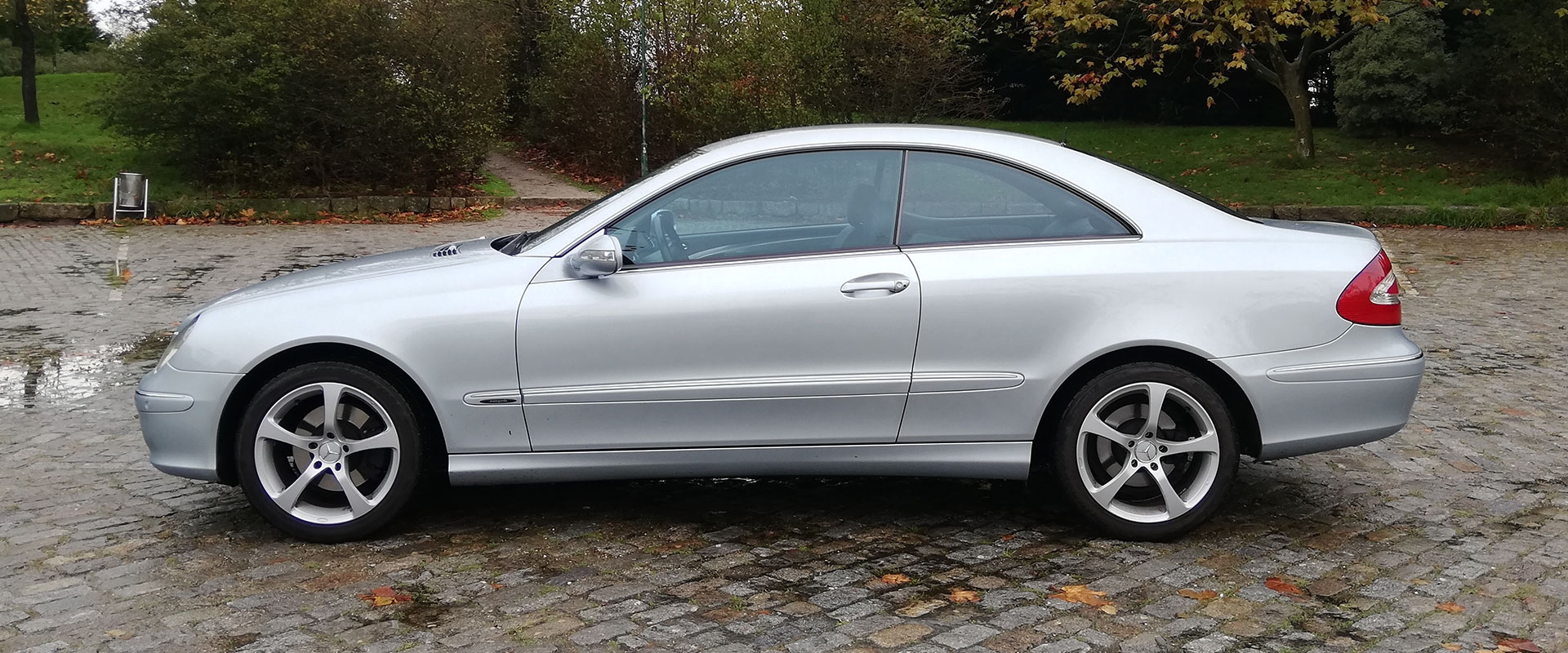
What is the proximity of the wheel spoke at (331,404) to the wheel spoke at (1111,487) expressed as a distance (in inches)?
104

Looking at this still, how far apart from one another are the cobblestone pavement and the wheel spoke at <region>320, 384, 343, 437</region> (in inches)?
17.3

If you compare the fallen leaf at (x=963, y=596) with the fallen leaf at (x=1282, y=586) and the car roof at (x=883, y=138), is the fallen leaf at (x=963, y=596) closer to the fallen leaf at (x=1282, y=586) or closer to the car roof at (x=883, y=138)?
the fallen leaf at (x=1282, y=586)

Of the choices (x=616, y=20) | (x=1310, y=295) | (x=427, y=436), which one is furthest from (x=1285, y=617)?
(x=616, y=20)

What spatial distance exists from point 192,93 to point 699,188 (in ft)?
56.8

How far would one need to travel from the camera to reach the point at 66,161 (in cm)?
2158

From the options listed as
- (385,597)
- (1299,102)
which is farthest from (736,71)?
(385,597)

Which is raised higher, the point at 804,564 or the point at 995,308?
the point at 995,308

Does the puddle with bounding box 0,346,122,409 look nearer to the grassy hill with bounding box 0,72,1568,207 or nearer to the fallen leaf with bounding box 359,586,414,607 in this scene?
the fallen leaf with bounding box 359,586,414,607

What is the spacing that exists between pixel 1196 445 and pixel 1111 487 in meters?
0.32

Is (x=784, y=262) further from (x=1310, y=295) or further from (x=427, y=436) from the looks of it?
(x=1310, y=295)

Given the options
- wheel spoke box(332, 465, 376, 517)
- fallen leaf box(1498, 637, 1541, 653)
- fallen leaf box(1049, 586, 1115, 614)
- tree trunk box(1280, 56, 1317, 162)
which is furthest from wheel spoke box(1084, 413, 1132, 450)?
A: tree trunk box(1280, 56, 1317, 162)

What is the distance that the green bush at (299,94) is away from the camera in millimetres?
19609

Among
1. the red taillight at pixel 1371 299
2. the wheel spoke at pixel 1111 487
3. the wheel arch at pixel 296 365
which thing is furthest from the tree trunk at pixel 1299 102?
the wheel arch at pixel 296 365

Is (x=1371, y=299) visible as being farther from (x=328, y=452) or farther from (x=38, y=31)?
(x=38, y=31)
